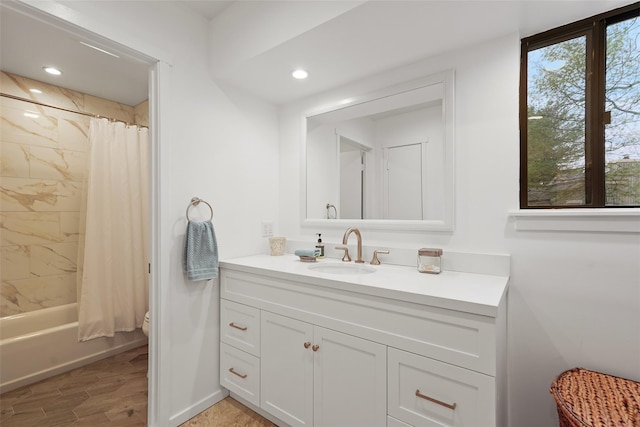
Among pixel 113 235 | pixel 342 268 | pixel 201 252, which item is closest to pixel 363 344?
pixel 342 268

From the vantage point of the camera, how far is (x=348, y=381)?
134 cm

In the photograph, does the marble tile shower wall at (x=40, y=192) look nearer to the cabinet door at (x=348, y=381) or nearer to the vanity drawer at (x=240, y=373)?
the vanity drawer at (x=240, y=373)

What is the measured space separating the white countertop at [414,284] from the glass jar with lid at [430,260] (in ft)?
0.11

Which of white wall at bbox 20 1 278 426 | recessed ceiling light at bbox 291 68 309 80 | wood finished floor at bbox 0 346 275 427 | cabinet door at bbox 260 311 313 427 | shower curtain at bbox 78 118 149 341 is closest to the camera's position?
cabinet door at bbox 260 311 313 427

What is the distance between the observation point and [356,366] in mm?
1316

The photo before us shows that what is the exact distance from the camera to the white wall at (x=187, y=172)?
1.61 m

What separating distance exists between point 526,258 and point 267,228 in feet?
5.41

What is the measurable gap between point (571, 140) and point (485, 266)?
72 centimetres

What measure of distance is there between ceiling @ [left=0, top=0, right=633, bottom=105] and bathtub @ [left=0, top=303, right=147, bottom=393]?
6.52 ft

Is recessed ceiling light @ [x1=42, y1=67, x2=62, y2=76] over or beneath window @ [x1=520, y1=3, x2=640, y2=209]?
over

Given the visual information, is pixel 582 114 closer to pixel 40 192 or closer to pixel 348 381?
pixel 348 381

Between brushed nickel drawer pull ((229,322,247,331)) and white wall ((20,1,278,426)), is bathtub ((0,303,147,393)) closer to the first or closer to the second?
white wall ((20,1,278,426))

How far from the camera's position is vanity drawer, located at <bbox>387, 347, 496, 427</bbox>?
102 centimetres

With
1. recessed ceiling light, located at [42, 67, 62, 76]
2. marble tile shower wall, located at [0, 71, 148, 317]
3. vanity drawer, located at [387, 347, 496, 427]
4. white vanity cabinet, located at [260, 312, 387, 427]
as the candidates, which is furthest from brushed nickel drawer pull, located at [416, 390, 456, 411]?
recessed ceiling light, located at [42, 67, 62, 76]
